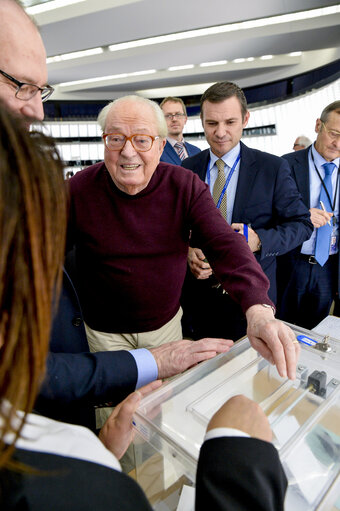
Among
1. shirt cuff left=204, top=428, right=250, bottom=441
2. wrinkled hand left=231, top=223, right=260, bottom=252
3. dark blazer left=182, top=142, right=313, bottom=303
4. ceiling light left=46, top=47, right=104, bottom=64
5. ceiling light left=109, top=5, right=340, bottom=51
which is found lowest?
shirt cuff left=204, top=428, right=250, bottom=441

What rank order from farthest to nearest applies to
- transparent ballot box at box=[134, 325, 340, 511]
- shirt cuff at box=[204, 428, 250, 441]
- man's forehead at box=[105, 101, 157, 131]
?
man's forehead at box=[105, 101, 157, 131] → transparent ballot box at box=[134, 325, 340, 511] → shirt cuff at box=[204, 428, 250, 441]

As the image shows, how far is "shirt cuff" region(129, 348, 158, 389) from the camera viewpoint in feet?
3.20

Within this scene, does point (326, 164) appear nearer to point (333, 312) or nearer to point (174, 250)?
point (333, 312)

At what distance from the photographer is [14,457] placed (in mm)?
372

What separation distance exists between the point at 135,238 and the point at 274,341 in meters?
0.77

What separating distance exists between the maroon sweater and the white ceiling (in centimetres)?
467

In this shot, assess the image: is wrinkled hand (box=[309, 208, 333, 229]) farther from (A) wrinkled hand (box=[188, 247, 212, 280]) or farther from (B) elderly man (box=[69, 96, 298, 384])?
(B) elderly man (box=[69, 96, 298, 384])

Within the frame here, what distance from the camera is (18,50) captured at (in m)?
0.95

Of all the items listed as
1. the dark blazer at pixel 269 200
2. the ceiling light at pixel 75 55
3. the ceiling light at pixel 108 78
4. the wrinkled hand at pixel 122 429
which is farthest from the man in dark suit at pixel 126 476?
the ceiling light at pixel 108 78

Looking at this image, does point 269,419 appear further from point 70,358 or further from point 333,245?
point 333,245

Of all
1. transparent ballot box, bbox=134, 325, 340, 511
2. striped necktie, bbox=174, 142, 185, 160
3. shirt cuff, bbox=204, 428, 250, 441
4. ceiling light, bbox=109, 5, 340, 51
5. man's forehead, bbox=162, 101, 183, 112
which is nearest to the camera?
shirt cuff, bbox=204, 428, 250, 441

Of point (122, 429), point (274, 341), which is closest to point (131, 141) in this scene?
point (274, 341)

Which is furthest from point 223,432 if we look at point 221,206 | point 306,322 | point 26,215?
point 306,322

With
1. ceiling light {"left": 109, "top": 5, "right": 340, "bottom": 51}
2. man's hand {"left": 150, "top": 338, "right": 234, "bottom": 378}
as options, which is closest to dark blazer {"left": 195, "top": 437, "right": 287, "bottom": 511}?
man's hand {"left": 150, "top": 338, "right": 234, "bottom": 378}
